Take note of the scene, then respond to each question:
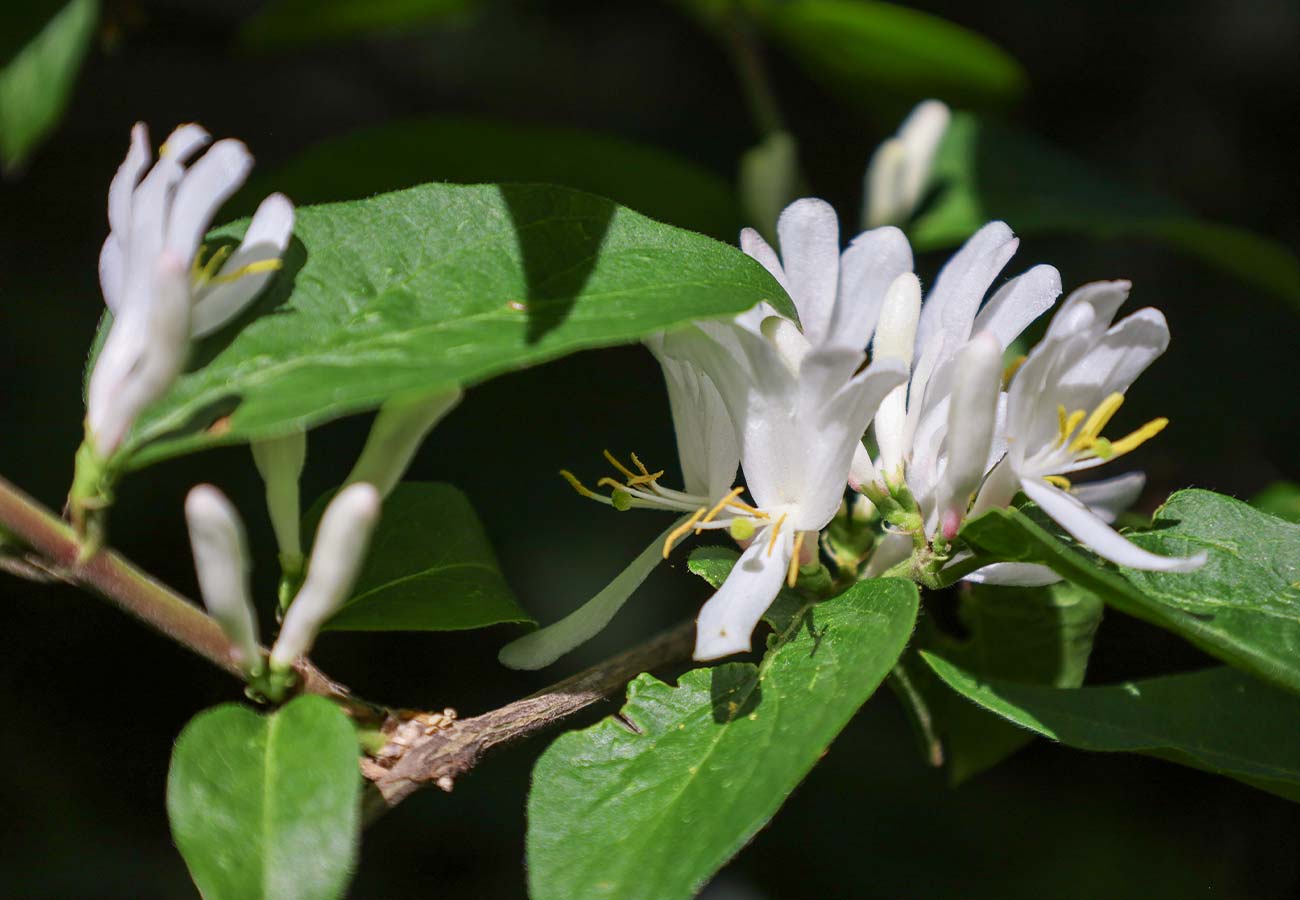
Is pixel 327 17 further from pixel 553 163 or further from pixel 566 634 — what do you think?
pixel 566 634

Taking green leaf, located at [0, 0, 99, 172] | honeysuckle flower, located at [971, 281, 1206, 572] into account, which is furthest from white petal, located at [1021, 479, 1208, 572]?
green leaf, located at [0, 0, 99, 172]

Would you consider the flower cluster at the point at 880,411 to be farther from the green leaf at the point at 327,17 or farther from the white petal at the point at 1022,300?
the green leaf at the point at 327,17

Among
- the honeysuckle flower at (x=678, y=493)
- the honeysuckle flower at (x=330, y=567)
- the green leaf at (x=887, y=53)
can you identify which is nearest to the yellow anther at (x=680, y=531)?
the honeysuckle flower at (x=678, y=493)

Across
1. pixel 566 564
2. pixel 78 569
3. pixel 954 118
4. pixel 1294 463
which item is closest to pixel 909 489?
pixel 78 569

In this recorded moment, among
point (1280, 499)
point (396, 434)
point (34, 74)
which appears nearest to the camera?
point (396, 434)

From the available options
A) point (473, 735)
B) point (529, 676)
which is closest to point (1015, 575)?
point (473, 735)

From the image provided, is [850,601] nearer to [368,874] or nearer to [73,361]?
[368,874]

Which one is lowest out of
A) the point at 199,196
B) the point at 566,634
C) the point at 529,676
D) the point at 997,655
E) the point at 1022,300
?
the point at 529,676

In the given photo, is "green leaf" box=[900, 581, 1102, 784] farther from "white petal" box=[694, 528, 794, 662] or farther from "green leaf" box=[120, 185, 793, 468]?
"green leaf" box=[120, 185, 793, 468]
